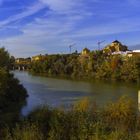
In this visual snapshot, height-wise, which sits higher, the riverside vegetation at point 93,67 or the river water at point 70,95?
the riverside vegetation at point 93,67

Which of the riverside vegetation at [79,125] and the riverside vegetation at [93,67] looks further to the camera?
the riverside vegetation at [93,67]

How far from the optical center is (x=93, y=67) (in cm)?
5691

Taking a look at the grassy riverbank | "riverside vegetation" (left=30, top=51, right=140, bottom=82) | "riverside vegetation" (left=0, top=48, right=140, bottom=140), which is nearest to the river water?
"riverside vegetation" (left=0, top=48, right=140, bottom=140)

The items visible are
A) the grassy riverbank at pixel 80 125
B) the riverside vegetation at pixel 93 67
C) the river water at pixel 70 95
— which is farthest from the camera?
the riverside vegetation at pixel 93 67

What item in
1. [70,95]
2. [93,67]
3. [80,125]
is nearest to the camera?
[80,125]

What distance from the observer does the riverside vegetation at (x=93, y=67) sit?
166 feet

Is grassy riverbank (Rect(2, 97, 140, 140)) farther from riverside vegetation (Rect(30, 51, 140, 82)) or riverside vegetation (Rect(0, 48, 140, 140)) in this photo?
riverside vegetation (Rect(30, 51, 140, 82))

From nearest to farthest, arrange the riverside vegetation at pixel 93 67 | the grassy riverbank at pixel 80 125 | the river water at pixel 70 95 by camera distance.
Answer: the grassy riverbank at pixel 80 125 < the river water at pixel 70 95 < the riverside vegetation at pixel 93 67

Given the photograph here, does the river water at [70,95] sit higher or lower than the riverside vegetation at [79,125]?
lower

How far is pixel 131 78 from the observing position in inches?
1900

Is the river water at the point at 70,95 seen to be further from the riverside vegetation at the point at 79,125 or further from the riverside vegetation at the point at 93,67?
the riverside vegetation at the point at 93,67

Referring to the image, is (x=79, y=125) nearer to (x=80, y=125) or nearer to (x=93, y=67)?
(x=80, y=125)

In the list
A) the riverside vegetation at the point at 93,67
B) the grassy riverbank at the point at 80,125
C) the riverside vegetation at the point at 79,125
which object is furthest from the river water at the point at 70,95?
the riverside vegetation at the point at 93,67

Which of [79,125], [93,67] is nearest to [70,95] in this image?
[79,125]
